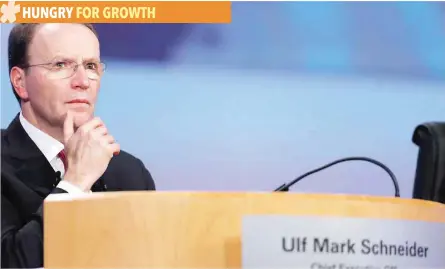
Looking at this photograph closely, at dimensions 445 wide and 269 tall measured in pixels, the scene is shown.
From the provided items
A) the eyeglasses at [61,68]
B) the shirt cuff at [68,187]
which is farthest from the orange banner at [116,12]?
the shirt cuff at [68,187]

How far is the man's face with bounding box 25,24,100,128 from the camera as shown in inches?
77.7

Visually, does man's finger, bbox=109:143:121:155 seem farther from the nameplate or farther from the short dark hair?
the nameplate

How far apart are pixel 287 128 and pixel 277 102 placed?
8cm

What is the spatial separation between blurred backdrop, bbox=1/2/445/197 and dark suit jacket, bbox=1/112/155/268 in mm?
40

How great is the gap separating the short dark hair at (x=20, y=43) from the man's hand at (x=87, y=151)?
21 cm

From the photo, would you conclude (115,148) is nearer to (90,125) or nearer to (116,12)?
(90,125)

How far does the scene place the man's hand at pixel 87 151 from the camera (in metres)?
1.82

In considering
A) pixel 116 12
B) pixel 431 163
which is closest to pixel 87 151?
pixel 116 12

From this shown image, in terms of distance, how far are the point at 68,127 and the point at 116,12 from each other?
361 mm

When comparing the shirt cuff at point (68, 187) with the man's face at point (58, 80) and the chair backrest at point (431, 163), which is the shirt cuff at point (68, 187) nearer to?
the man's face at point (58, 80)

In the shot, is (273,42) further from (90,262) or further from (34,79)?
(90,262)

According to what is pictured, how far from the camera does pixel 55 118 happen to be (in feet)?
6.50

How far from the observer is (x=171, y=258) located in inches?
39.8

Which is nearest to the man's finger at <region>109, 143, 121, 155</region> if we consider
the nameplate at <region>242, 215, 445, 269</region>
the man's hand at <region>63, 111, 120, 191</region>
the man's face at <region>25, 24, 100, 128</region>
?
the man's hand at <region>63, 111, 120, 191</region>
